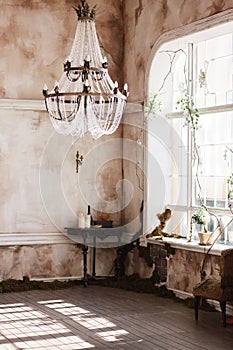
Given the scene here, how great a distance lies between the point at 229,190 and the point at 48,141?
9.54 ft

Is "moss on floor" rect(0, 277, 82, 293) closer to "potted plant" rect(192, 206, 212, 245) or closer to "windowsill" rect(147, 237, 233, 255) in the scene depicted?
"windowsill" rect(147, 237, 233, 255)

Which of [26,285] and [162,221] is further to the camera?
[26,285]

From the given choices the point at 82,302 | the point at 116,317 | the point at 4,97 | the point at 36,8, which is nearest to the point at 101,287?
the point at 82,302

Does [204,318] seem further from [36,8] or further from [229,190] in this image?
[36,8]

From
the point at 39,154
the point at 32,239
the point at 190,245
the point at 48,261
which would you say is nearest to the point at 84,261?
the point at 48,261

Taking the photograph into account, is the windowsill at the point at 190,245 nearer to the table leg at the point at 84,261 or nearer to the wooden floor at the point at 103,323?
the wooden floor at the point at 103,323

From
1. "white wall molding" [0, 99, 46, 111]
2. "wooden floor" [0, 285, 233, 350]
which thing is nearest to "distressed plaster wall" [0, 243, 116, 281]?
"wooden floor" [0, 285, 233, 350]

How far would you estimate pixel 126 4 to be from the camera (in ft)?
34.2

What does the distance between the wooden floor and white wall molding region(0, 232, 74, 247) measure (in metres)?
0.80

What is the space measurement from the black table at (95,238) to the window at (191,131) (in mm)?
611

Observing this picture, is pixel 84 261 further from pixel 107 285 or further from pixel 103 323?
pixel 103 323

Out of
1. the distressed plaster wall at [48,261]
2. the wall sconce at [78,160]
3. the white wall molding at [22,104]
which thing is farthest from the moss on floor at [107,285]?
the white wall molding at [22,104]

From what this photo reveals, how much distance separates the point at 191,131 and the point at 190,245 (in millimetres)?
1454

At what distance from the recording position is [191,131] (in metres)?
9.05
